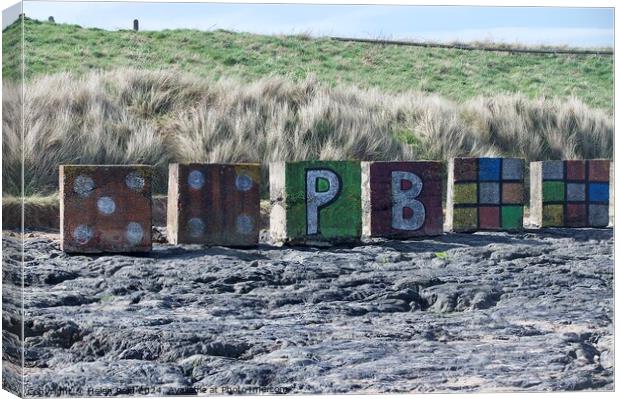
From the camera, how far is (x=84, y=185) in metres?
10.1

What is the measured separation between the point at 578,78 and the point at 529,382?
9.02m

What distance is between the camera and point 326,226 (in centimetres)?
1116

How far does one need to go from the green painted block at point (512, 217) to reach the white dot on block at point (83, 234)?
13.2ft

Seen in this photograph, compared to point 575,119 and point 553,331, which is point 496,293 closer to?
point 553,331

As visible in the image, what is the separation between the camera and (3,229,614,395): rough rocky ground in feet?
24.3

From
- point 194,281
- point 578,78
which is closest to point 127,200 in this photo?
point 194,281

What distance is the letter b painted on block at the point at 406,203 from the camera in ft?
38.0

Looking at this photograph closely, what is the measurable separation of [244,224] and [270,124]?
4466 millimetres

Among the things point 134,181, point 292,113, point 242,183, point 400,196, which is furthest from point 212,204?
point 292,113

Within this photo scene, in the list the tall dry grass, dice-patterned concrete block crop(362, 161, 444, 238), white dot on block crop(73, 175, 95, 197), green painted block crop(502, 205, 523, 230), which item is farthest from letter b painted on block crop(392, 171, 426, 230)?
white dot on block crop(73, 175, 95, 197)

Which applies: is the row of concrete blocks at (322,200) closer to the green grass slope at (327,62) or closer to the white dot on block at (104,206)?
the white dot on block at (104,206)

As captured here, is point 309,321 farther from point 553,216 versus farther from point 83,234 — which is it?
point 553,216

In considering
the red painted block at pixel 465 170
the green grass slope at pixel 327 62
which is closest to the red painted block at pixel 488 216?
the red painted block at pixel 465 170

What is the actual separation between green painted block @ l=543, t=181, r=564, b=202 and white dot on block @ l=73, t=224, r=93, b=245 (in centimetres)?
449
